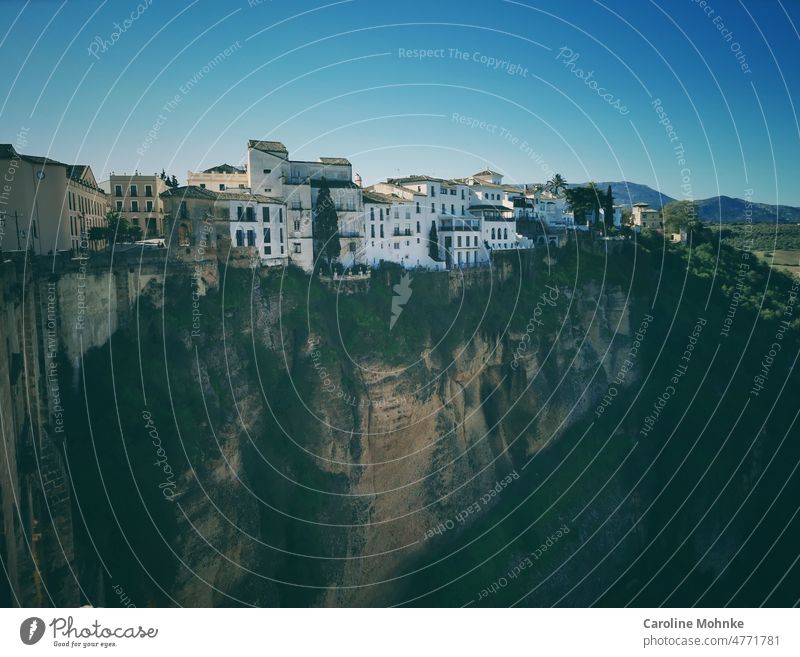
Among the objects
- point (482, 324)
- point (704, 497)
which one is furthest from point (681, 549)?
point (482, 324)

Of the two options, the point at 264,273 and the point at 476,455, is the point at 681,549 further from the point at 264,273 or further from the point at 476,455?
the point at 264,273

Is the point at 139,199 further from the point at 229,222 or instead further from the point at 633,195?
the point at 633,195

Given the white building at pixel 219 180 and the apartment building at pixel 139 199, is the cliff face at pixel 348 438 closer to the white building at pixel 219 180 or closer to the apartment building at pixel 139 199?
the white building at pixel 219 180

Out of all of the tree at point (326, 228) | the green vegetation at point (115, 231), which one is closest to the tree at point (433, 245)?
the tree at point (326, 228)

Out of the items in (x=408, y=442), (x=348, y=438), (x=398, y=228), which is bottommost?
(x=408, y=442)

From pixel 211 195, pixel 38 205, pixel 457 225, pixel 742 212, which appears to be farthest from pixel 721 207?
pixel 38 205

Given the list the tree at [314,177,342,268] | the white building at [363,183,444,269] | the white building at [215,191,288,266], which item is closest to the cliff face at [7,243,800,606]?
the white building at [215,191,288,266]

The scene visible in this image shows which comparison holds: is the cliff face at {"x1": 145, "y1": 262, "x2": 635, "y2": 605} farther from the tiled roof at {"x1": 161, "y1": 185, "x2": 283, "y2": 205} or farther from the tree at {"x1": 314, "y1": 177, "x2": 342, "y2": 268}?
the tiled roof at {"x1": 161, "y1": 185, "x2": 283, "y2": 205}
